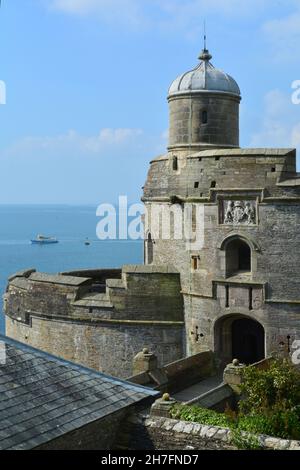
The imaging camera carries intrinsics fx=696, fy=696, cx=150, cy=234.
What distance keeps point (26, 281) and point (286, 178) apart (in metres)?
10.0

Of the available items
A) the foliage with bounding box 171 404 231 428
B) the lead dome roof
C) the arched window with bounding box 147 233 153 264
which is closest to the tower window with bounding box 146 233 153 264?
the arched window with bounding box 147 233 153 264

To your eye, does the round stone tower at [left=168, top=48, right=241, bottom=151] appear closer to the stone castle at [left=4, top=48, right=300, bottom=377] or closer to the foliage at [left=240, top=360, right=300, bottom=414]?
the stone castle at [left=4, top=48, right=300, bottom=377]

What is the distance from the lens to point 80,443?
9.57 meters

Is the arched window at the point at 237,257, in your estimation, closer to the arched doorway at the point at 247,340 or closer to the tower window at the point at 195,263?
the tower window at the point at 195,263

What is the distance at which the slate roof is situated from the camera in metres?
8.88

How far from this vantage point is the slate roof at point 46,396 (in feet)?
29.1

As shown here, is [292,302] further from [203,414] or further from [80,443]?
[80,443]

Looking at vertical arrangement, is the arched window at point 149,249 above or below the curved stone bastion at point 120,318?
above

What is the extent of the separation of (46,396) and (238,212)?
491 inches

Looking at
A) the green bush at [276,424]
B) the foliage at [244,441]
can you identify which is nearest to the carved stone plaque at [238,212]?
the green bush at [276,424]

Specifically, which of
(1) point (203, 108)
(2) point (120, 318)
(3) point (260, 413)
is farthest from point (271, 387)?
(1) point (203, 108)

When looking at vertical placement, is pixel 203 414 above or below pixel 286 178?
below

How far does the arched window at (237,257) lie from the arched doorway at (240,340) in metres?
1.60

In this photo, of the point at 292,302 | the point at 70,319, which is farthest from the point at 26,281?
the point at 292,302
